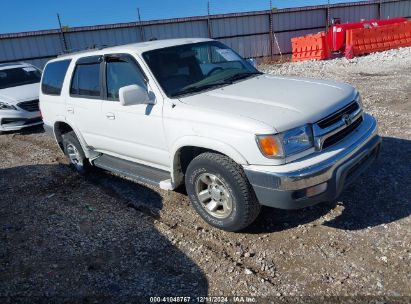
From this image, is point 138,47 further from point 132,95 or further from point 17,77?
point 17,77

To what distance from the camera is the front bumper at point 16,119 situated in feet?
29.8

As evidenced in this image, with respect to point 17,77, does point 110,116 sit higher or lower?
Result: lower

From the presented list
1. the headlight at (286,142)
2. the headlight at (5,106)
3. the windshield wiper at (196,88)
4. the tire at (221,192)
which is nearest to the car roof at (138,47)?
the windshield wiper at (196,88)

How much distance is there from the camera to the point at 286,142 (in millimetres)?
3229

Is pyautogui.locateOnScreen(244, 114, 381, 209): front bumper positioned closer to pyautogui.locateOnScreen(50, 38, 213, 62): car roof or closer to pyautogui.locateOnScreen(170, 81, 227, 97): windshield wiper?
pyautogui.locateOnScreen(170, 81, 227, 97): windshield wiper

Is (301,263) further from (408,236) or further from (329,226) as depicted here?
(408,236)

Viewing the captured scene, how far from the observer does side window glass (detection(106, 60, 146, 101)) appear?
4344 millimetres

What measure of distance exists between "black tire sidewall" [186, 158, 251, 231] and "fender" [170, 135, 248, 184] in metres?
0.15

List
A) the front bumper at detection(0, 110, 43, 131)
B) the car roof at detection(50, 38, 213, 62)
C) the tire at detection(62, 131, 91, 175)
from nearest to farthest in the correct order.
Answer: the car roof at detection(50, 38, 213, 62), the tire at detection(62, 131, 91, 175), the front bumper at detection(0, 110, 43, 131)

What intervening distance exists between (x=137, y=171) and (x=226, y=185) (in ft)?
4.90

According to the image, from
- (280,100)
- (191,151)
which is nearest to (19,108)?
(191,151)

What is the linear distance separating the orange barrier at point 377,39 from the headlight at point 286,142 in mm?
14005

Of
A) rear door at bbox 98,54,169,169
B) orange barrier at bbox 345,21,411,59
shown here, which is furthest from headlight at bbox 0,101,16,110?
orange barrier at bbox 345,21,411,59

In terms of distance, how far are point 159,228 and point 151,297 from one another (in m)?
1.12
